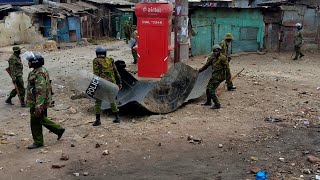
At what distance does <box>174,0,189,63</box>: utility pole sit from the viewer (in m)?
12.8

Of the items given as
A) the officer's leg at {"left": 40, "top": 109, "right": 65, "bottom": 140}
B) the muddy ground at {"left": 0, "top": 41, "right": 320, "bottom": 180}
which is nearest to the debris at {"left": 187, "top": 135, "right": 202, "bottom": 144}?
the muddy ground at {"left": 0, "top": 41, "right": 320, "bottom": 180}

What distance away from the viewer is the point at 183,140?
7023mm

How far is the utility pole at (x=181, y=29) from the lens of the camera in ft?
42.0

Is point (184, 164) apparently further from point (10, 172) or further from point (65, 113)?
point (65, 113)

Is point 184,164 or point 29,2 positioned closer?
point 184,164

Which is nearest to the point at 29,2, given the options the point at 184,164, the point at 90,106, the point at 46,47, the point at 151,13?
the point at 46,47

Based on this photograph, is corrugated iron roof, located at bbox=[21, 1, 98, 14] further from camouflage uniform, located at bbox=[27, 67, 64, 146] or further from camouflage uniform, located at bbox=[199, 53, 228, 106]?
camouflage uniform, located at bbox=[27, 67, 64, 146]

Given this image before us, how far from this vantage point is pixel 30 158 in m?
6.30

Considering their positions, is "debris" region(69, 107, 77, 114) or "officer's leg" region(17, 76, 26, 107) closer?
"debris" region(69, 107, 77, 114)

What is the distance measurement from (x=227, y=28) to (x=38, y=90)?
39.1 feet

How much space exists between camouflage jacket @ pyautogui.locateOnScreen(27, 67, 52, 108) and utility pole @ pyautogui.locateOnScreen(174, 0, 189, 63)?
7123 millimetres

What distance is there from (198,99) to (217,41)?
784 cm

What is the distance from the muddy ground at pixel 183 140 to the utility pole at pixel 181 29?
2922mm

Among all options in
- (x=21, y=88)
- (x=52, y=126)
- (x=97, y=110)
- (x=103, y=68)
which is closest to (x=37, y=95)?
(x=52, y=126)
